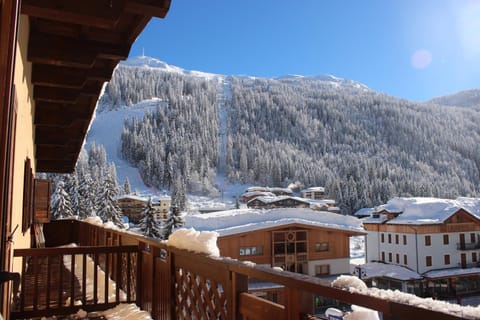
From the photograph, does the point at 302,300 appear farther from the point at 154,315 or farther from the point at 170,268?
the point at 154,315

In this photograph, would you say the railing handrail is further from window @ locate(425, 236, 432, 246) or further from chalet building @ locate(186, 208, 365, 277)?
window @ locate(425, 236, 432, 246)

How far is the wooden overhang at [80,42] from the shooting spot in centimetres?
245

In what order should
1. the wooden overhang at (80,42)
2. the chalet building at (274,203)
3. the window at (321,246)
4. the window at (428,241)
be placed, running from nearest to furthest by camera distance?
the wooden overhang at (80,42)
the window at (321,246)
the window at (428,241)
the chalet building at (274,203)

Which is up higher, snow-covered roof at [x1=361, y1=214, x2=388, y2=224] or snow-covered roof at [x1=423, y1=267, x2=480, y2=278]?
snow-covered roof at [x1=361, y1=214, x2=388, y2=224]

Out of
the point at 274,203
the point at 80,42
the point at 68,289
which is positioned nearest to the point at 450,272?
the point at 274,203

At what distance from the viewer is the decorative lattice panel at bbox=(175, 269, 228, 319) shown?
2322 millimetres

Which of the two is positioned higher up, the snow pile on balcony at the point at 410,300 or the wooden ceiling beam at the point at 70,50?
the wooden ceiling beam at the point at 70,50

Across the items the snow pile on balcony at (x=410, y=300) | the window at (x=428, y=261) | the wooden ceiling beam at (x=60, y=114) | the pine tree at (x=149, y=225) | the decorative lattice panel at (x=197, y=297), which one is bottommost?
the window at (x=428, y=261)

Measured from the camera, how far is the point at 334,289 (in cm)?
136

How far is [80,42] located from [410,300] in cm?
300

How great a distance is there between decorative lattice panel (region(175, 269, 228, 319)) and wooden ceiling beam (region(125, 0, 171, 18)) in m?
1.74

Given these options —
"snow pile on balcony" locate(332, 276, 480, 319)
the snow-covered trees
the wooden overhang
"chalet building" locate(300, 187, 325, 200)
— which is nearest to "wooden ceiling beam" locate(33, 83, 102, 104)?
the wooden overhang

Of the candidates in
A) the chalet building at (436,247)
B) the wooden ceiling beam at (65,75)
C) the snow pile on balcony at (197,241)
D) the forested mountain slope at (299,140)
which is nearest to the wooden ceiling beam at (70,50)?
the wooden ceiling beam at (65,75)

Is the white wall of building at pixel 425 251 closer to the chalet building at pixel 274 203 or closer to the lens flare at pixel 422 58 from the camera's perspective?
the chalet building at pixel 274 203
